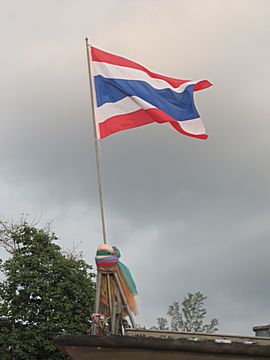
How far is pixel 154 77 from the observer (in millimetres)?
11109

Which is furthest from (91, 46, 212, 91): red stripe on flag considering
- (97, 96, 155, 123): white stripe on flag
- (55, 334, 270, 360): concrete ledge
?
(55, 334, 270, 360): concrete ledge

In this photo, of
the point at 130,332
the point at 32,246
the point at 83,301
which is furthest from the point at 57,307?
the point at 130,332

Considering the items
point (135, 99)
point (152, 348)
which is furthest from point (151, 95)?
point (152, 348)

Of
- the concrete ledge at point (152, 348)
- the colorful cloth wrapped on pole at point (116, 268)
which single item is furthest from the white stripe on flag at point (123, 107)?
the concrete ledge at point (152, 348)

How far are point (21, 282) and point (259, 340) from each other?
15280 millimetres

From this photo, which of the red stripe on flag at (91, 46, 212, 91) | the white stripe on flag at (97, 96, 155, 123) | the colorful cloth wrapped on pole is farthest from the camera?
the red stripe on flag at (91, 46, 212, 91)

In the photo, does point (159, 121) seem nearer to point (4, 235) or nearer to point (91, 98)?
point (91, 98)

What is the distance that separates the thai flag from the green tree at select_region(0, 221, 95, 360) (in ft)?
40.1

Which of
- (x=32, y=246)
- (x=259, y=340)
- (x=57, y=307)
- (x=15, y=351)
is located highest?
(x=32, y=246)

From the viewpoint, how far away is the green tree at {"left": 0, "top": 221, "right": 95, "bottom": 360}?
21.2 meters

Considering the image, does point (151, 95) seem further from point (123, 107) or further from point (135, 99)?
point (123, 107)

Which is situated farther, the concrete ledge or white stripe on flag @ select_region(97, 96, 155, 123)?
white stripe on flag @ select_region(97, 96, 155, 123)

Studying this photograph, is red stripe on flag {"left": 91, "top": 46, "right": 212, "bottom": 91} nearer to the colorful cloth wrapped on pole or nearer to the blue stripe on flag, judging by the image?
the blue stripe on flag

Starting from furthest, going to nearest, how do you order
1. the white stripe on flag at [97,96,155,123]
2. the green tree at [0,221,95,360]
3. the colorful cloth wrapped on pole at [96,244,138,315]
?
the green tree at [0,221,95,360], the white stripe on flag at [97,96,155,123], the colorful cloth wrapped on pole at [96,244,138,315]
